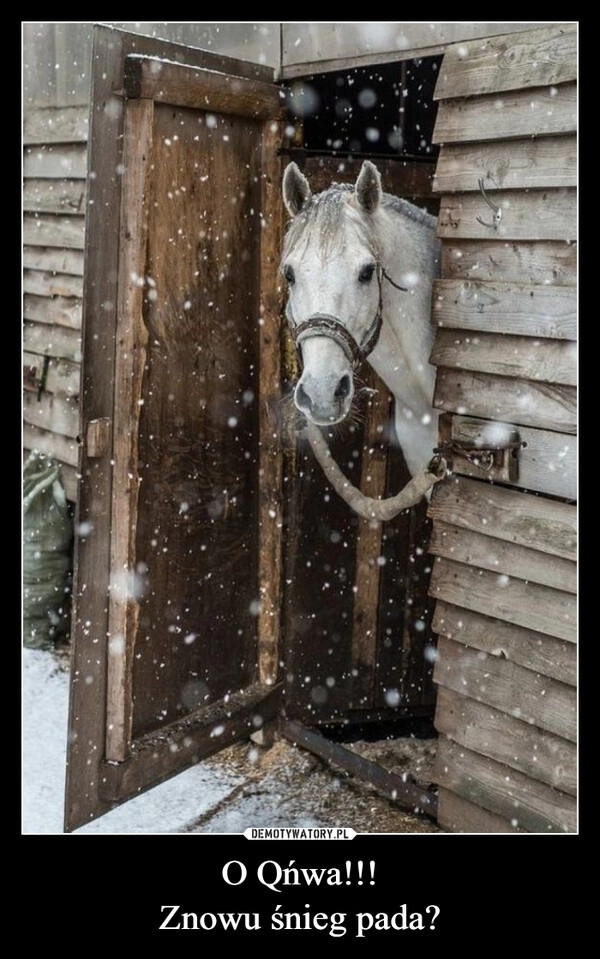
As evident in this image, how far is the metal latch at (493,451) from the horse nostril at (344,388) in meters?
0.50

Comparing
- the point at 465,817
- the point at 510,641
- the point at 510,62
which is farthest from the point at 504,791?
the point at 510,62

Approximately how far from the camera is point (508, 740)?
3953mm

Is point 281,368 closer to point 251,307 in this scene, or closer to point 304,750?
point 251,307

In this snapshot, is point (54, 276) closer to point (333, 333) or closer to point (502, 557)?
point (333, 333)

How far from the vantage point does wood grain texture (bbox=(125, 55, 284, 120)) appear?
3.90m

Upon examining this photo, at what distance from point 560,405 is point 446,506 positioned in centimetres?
70

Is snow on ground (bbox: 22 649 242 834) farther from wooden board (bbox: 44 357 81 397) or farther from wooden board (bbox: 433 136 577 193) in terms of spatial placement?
wooden board (bbox: 433 136 577 193)

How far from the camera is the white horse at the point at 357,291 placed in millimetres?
3703

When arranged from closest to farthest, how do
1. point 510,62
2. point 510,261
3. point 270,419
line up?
point 510,62 < point 510,261 < point 270,419

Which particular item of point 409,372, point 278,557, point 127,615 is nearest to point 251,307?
point 409,372

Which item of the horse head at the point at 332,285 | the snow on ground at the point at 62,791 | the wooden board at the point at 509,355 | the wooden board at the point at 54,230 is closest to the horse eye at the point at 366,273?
the horse head at the point at 332,285

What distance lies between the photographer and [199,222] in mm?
4387

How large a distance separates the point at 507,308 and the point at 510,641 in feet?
4.07

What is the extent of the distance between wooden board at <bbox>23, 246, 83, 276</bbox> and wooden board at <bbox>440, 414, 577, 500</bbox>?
11.7ft
